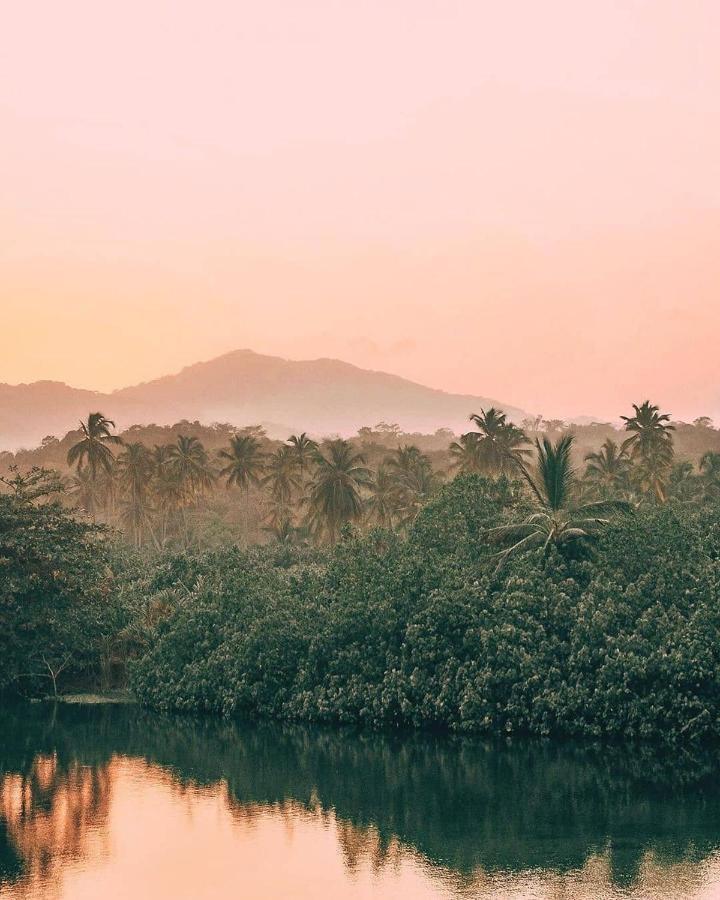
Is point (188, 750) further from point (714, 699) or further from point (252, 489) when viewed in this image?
point (252, 489)

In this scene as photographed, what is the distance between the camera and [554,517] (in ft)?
123

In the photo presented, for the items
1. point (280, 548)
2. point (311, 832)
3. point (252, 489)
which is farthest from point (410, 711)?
point (252, 489)

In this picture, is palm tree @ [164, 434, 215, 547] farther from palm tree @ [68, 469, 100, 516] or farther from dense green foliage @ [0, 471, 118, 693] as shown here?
dense green foliage @ [0, 471, 118, 693]

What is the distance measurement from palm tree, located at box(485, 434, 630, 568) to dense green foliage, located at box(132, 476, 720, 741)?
0.53m

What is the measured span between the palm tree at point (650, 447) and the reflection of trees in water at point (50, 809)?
5219 cm

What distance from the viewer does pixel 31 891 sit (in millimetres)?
21250

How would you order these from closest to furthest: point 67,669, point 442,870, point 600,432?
1. point 442,870
2. point 67,669
3. point 600,432

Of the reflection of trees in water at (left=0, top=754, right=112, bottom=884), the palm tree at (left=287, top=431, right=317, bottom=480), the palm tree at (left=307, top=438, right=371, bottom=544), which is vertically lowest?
the reflection of trees in water at (left=0, top=754, right=112, bottom=884)

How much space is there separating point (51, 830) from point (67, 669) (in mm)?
19768

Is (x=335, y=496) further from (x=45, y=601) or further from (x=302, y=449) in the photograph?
(x=45, y=601)

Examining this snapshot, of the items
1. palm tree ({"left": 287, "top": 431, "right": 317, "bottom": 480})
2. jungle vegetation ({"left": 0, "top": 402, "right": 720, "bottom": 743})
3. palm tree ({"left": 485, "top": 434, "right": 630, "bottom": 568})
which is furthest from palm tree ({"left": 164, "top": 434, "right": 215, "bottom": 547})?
palm tree ({"left": 485, "top": 434, "right": 630, "bottom": 568})

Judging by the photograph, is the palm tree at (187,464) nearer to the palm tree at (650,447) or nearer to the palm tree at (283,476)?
the palm tree at (283,476)

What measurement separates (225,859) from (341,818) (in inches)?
145

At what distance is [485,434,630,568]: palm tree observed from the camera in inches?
1467
